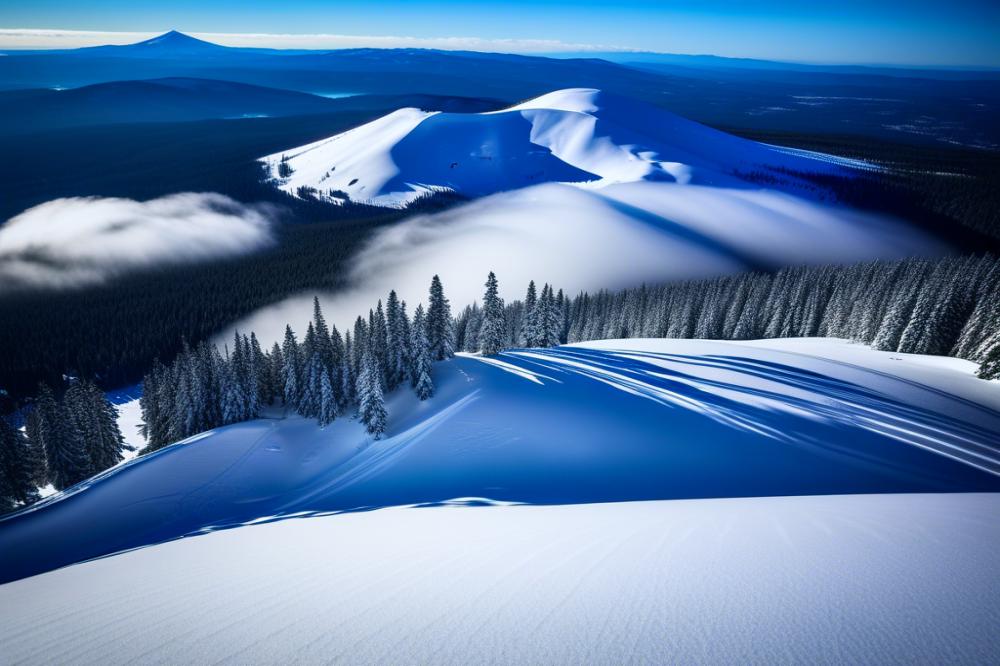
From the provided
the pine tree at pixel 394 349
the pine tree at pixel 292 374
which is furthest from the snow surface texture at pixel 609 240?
the pine tree at pixel 394 349

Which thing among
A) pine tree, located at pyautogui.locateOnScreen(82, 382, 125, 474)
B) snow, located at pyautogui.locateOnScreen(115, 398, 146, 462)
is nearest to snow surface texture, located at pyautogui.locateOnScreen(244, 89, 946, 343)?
snow, located at pyautogui.locateOnScreen(115, 398, 146, 462)

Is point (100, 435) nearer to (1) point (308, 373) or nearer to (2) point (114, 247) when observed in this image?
(1) point (308, 373)

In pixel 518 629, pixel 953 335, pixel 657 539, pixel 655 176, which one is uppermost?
pixel 655 176

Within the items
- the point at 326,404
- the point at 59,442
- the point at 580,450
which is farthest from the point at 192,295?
the point at 580,450

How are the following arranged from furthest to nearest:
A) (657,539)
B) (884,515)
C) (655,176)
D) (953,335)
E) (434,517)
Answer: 1. (655,176)
2. (953,335)
3. (434,517)
4. (884,515)
5. (657,539)

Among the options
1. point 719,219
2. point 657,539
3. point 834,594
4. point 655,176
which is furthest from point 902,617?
point 655,176

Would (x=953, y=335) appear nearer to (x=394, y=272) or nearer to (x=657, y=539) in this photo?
(x=657, y=539)
